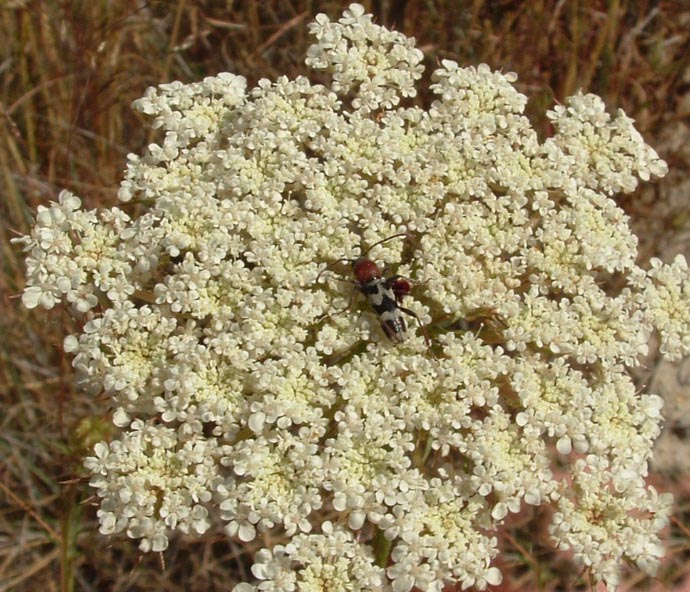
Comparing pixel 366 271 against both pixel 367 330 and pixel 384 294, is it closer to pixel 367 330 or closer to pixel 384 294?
pixel 384 294

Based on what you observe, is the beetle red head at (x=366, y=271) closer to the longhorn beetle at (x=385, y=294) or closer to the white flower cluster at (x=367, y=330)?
the longhorn beetle at (x=385, y=294)

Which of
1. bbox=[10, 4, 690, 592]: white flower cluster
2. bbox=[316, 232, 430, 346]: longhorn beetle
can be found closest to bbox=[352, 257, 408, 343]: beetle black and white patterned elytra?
bbox=[316, 232, 430, 346]: longhorn beetle

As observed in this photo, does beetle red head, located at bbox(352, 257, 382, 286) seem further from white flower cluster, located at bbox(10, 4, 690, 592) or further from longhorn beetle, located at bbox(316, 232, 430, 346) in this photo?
white flower cluster, located at bbox(10, 4, 690, 592)

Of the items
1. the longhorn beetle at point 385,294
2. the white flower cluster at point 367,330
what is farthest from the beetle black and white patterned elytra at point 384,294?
the white flower cluster at point 367,330

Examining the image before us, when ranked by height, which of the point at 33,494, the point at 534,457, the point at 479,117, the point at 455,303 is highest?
the point at 479,117

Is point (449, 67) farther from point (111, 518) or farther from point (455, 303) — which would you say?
point (111, 518)

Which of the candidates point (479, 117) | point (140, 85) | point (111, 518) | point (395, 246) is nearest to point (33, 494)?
point (111, 518)

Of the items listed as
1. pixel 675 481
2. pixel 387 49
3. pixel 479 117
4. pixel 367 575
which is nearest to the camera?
pixel 367 575
